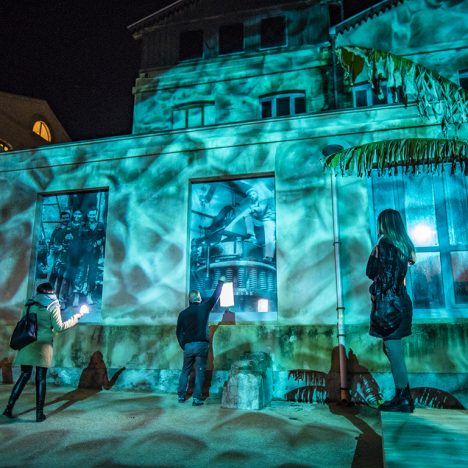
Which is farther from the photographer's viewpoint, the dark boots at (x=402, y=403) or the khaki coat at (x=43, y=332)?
the khaki coat at (x=43, y=332)

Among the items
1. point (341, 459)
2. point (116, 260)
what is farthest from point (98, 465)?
point (116, 260)

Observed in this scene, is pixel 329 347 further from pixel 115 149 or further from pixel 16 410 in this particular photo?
pixel 115 149

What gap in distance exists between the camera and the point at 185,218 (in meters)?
9.30

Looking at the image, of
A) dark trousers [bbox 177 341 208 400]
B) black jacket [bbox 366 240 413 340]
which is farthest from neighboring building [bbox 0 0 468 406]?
black jacket [bbox 366 240 413 340]

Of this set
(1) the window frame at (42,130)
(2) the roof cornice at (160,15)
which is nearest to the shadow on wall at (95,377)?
(2) the roof cornice at (160,15)

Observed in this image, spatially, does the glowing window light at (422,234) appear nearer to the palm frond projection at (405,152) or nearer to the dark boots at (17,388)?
the palm frond projection at (405,152)

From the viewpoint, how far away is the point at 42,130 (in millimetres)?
26984

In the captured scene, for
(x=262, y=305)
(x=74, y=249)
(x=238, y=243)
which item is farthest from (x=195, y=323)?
(x=74, y=249)

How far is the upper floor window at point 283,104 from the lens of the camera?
15750 mm

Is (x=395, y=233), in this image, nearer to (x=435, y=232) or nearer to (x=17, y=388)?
(x=435, y=232)

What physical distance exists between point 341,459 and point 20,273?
26.7ft

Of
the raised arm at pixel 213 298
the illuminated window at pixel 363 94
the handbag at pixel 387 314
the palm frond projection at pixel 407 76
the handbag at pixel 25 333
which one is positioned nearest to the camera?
the handbag at pixel 387 314

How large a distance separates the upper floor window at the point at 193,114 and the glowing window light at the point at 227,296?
376 inches

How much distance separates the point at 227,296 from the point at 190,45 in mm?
12986
